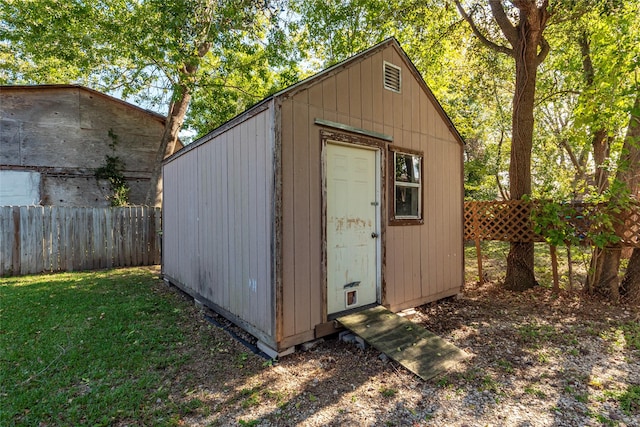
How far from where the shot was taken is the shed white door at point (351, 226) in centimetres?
368

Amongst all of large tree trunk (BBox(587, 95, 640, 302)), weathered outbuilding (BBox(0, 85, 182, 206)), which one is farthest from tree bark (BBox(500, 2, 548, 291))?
weathered outbuilding (BBox(0, 85, 182, 206))

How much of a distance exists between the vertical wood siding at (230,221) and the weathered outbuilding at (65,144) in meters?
6.67

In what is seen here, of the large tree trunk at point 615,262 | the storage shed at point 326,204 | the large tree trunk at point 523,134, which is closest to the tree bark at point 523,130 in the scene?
the large tree trunk at point 523,134

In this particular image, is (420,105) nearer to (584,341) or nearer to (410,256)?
(410,256)

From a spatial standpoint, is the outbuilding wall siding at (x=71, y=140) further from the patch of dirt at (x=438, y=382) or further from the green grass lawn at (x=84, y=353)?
the patch of dirt at (x=438, y=382)

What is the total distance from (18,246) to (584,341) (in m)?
10.5

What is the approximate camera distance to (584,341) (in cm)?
359

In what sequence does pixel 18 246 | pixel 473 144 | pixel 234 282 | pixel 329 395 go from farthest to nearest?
pixel 473 144 → pixel 18 246 → pixel 234 282 → pixel 329 395

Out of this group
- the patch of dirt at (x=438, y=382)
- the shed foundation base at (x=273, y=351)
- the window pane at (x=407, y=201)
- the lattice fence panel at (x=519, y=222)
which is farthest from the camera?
the lattice fence panel at (x=519, y=222)

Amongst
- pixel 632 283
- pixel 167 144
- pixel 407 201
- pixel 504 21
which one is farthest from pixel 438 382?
pixel 167 144

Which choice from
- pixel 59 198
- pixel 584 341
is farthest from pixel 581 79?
pixel 59 198

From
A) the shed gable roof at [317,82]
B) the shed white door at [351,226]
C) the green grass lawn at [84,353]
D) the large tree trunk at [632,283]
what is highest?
the shed gable roof at [317,82]

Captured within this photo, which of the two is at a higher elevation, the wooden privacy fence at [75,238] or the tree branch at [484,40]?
the tree branch at [484,40]

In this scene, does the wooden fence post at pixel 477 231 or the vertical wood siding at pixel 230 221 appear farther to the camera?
the wooden fence post at pixel 477 231
